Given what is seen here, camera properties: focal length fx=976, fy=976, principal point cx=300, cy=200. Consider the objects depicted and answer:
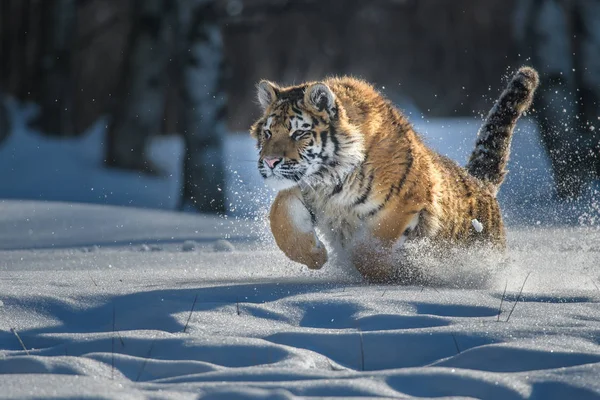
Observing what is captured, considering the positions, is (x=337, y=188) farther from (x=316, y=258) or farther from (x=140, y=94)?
(x=140, y=94)

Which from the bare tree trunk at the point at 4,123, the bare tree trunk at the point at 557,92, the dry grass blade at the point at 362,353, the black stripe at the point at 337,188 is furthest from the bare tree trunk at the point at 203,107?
the dry grass blade at the point at 362,353

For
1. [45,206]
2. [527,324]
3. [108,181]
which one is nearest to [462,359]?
[527,324]

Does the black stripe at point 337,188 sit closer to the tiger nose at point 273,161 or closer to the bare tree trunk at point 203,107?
the tiger nose at point 273,161

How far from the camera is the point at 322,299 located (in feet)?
14.3

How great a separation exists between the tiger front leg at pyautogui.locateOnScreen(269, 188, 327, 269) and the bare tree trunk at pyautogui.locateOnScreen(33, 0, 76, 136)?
12074mm

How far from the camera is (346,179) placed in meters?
5.36

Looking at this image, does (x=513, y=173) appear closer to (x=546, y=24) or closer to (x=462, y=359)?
(x=546, y=24)

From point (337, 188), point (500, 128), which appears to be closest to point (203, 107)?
point (500, 128)

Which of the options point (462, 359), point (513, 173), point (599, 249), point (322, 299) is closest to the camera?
point (462, 359)

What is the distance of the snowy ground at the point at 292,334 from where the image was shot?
305 centimetres

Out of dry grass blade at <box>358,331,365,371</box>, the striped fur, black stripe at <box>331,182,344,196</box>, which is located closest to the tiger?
black stripe at <box>331,182,344,196</box>

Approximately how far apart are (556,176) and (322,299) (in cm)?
884

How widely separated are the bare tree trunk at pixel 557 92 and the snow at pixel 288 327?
5315 millimetres

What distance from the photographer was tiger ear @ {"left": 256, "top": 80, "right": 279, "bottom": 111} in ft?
18.5
